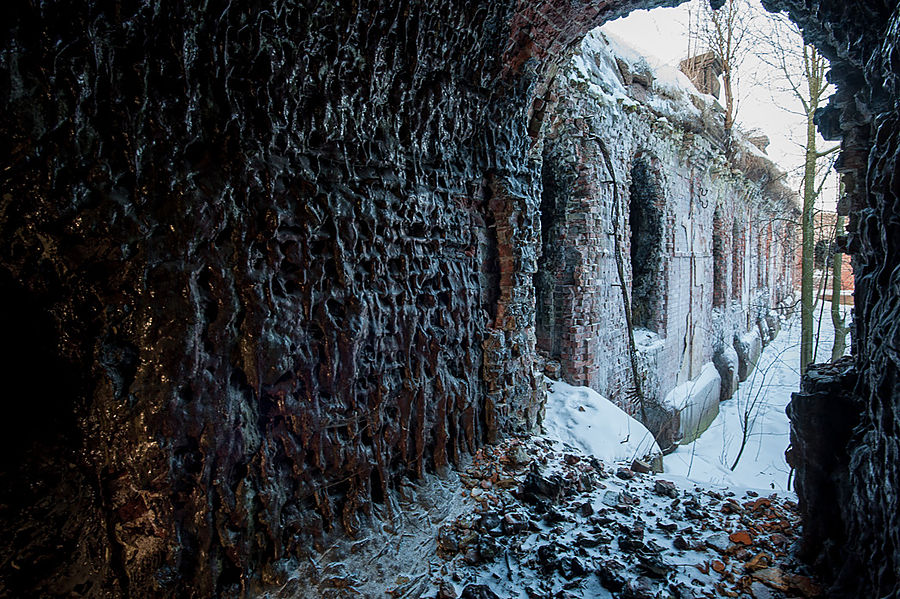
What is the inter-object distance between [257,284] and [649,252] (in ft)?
21.8

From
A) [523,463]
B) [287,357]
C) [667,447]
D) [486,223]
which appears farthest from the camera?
[667,447]

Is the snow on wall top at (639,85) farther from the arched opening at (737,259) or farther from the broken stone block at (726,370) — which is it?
the broken stone block at (726,370)

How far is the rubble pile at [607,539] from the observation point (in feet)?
7.28

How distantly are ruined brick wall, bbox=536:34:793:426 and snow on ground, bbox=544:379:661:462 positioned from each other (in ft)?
1.49

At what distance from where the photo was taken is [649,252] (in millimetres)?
7168

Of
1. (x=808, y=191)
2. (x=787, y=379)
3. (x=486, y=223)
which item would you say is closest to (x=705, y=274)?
(x=808, y=191)

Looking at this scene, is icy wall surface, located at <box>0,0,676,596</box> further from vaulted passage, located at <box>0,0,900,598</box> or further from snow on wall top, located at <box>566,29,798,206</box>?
snow on wall top, located at <box>566,29,798,206</box>

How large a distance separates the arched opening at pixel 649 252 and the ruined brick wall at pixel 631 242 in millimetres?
16

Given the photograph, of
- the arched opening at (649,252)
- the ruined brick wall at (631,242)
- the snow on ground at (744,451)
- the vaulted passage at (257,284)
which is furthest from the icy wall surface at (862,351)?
the arched opening at (649,252)

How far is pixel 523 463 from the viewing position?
3.29 metres

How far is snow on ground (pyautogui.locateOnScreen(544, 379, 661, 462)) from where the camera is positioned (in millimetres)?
4172

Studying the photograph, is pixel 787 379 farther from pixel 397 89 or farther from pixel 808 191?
pixel 397 89

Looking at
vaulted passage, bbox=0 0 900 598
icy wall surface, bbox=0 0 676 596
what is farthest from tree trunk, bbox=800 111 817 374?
icy wall surface, bbox=0 0 676 596

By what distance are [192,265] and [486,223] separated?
7.45 feet
